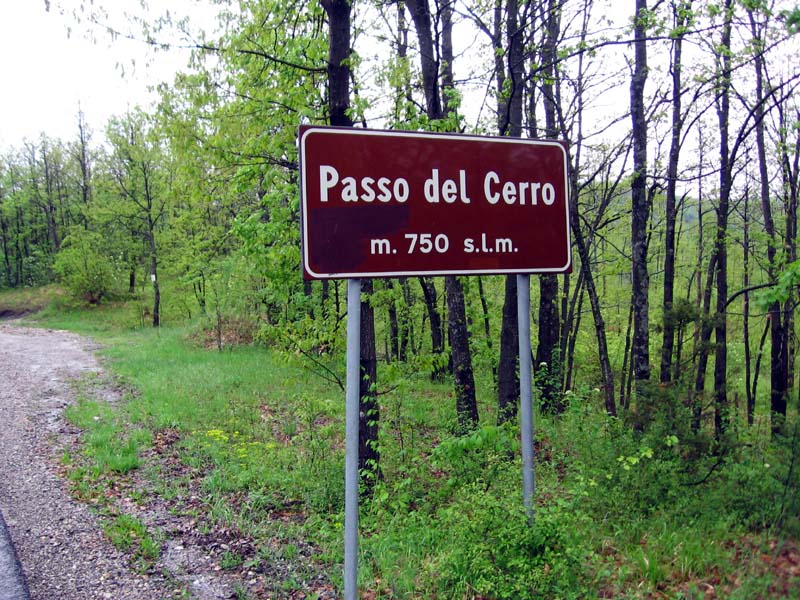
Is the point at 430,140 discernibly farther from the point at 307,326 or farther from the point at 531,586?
the point at 307,326

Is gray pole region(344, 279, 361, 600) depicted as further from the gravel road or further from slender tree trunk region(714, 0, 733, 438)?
slender tree trunk region(714, 0, 733, 438)

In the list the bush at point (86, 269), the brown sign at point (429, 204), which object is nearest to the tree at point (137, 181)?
the bush at point (86, 269)

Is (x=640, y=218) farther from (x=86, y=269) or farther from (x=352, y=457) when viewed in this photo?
(x=86, y=269)

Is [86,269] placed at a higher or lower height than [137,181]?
lower

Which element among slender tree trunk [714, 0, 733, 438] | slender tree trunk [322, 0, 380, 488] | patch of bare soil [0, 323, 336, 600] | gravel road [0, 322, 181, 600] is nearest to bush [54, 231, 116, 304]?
gravel road [0, 322, 181, 600]

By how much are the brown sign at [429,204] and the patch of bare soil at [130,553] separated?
8.50 ft

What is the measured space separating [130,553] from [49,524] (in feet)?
3.62

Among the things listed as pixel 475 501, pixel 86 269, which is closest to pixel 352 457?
pixel 475 501

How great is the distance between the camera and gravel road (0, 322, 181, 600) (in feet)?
14.0

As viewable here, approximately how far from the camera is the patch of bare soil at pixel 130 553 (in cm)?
427

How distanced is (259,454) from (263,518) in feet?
6.55

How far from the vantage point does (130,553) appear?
4.80 meters

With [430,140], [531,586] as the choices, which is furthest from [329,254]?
[531,586]

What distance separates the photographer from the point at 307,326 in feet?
24.0
